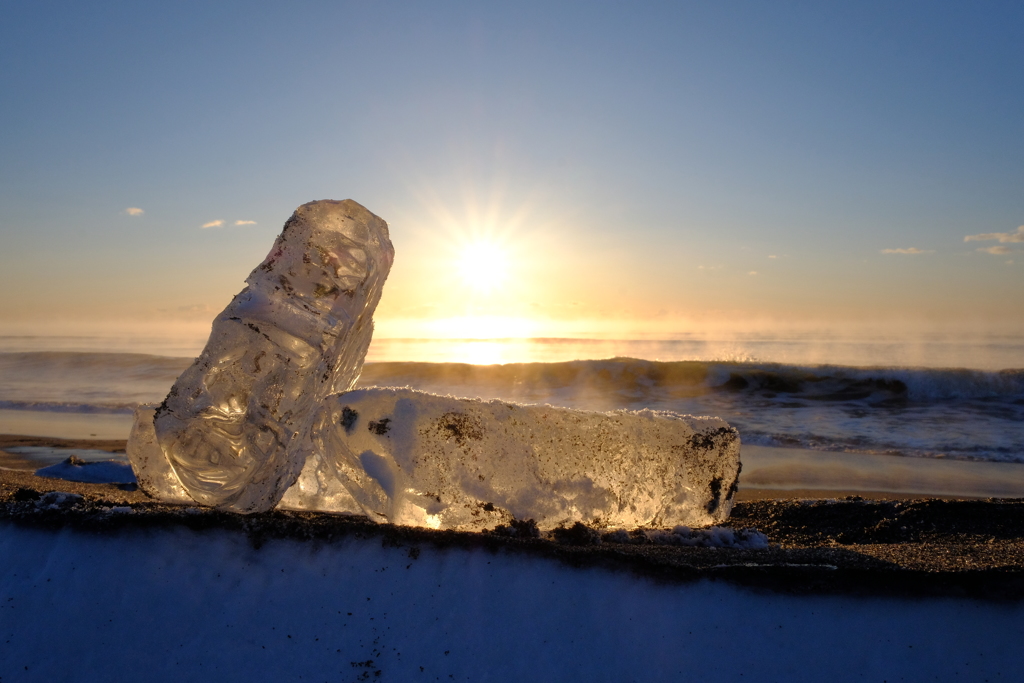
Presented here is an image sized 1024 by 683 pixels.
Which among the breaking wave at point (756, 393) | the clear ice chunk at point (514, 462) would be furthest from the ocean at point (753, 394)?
the clear ice chunk at point (514, 462)

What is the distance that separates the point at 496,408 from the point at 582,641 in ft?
3.80

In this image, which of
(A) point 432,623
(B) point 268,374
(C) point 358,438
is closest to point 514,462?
(C) point 358,438

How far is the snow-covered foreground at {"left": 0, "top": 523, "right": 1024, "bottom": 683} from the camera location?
2213mm

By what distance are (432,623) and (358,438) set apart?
925mm

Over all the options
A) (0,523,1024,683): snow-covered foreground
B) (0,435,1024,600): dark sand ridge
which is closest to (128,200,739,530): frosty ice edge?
(0,435,1024,600): dark sand ridge

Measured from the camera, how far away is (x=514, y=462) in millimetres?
3125

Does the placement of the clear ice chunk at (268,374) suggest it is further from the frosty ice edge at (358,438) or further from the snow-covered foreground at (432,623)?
the snow-covered foreground at (432,623)

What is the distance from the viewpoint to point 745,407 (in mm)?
10773

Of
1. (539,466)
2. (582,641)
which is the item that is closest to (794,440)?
(539,466)

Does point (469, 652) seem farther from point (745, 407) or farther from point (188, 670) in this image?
point (745, 407)

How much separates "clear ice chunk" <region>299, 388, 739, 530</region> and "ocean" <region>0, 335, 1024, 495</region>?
4004mm

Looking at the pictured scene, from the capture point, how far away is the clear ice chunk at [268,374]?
2.59m

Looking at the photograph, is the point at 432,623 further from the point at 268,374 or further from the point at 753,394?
the point at 753,394

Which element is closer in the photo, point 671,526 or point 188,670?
point 188,670
